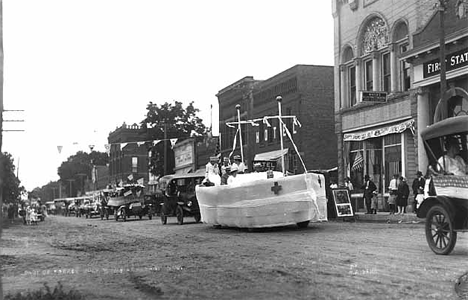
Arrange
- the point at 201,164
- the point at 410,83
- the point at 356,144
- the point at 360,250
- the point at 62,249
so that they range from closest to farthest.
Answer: the point at 360,250, the point at 62,249, the point at 410,83, the point at 356,144, the point at 201,164

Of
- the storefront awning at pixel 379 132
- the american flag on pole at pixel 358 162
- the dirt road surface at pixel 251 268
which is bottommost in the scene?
the dirt road surface at pixel 251 268

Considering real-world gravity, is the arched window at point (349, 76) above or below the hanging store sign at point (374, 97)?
above

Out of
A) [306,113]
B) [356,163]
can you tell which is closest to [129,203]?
[306,113]

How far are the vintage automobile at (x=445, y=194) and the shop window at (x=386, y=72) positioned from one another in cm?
1858

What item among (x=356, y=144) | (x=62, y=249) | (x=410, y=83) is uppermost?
(x=410, y=83)

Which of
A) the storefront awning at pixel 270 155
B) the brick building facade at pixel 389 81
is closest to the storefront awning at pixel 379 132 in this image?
the brick building facade at pixel 389 81

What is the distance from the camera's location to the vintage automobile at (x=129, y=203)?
114 feet

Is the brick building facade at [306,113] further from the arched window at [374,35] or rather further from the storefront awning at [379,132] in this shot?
the arched window at [374,35]

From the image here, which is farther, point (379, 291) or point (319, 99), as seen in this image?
point (319, 99)

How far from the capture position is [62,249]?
1398 cm

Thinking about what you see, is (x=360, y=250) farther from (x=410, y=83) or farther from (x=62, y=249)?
(x=410, y=83)

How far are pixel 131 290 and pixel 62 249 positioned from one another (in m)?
7.26

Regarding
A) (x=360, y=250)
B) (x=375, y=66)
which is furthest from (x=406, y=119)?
(x=360, y=250)

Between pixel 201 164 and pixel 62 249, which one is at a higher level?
pixel 201 164
